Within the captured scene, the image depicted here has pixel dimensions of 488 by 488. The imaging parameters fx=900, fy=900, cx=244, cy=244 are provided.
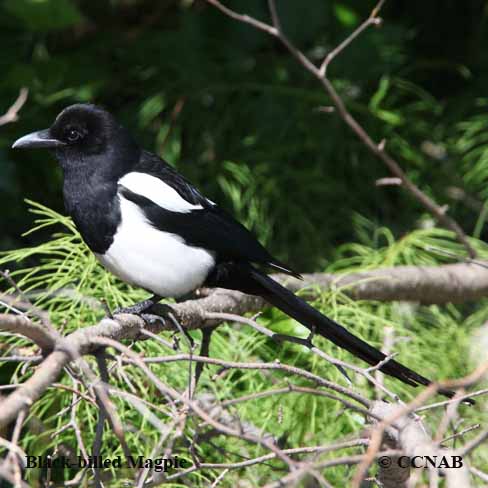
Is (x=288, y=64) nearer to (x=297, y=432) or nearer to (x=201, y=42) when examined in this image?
(x=201, y=42)

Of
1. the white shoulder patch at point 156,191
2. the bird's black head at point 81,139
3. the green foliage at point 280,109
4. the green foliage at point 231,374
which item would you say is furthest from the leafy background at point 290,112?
the white shoulder patch at point 156,191

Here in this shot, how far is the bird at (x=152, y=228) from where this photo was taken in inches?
83.0

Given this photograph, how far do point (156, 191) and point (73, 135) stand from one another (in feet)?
0.93

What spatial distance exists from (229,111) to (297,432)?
1.52 m

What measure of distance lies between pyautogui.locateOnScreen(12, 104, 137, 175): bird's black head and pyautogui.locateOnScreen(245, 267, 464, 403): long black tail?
46 cm

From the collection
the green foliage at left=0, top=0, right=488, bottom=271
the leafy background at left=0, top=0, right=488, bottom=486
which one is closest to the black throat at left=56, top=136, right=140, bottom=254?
the leafy background at left=0, top=0, right=488, bottom=486

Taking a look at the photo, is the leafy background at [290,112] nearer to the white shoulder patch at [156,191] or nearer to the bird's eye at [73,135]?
the bird's eye at [73,135]

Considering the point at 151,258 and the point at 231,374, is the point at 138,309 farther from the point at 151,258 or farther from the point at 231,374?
the point at 231,374

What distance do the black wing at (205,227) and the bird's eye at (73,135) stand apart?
170 mm

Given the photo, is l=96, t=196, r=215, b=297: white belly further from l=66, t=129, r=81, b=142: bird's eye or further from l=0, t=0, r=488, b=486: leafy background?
l=0, t=0, r=488, b=486: leafy background

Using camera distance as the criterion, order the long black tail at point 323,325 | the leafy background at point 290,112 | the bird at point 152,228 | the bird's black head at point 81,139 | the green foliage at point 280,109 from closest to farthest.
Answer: the long black tail at point 323,325 < the bird at point 152,228 < the bird's black head at point 81,139 < the leafy background at point 290,112 < the green foliage at point 280,109

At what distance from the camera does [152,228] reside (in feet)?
7.10

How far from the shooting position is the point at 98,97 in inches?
133

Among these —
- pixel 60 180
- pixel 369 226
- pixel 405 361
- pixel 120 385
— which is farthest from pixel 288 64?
pixel 120 385
